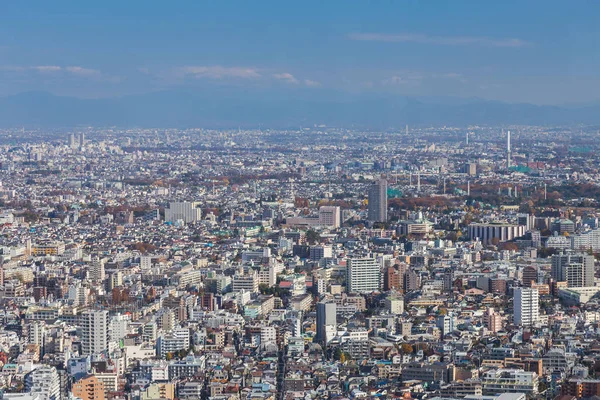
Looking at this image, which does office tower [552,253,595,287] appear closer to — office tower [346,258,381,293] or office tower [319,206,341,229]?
office tower [346,258,381,293]

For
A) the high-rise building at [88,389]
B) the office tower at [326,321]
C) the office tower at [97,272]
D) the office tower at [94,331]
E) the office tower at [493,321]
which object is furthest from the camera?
the office tower at [97,272]

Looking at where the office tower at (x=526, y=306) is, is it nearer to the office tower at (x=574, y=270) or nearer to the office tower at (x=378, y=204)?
the office tower at (x=574, y=270)

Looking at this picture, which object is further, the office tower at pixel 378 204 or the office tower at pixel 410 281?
the office tower at pixel 378 204

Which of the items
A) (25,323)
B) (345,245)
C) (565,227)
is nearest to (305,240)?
(345,245)

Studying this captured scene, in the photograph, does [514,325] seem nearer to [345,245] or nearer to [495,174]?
[345,245]

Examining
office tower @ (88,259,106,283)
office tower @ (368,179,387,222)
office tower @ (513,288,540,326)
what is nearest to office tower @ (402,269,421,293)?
office tower @ (513,288,540,326)

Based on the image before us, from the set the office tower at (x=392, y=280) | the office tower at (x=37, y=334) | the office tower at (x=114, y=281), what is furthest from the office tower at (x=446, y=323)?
the office tower at (x=114, y=281)
